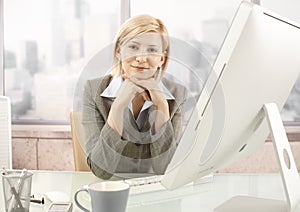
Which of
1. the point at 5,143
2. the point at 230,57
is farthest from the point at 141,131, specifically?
the point at 5,143

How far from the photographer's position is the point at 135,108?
65.3 inches

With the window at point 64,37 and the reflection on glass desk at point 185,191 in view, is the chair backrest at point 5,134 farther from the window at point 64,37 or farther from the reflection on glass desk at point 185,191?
the reflection on glass desk at point 185,191

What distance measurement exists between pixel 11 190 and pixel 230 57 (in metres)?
0.57

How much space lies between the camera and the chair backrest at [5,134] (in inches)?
100

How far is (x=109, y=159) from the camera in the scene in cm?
151

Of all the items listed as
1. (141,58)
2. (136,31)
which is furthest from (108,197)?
(136,31)

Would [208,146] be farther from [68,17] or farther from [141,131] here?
[68,17]

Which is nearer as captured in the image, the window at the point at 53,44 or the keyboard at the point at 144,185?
the keyboard at the point at 144,185

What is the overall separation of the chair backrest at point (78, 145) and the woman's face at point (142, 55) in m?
0.40

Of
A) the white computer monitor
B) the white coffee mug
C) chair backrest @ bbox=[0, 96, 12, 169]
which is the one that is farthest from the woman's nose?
chair backrest @ bbox=[0, 96, 12, 169]

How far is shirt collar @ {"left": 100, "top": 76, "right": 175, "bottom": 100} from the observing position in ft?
5.09

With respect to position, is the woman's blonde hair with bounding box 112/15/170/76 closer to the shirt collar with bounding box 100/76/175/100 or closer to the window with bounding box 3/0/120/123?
the shirt collar with bounding box 100/76/175/100

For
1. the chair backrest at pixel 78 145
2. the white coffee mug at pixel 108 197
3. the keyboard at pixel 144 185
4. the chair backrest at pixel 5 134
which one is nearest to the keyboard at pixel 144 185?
the keyboard at pixel 144 185

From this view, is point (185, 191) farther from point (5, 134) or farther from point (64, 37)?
point (64, 37)
